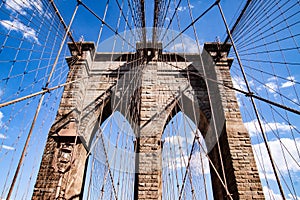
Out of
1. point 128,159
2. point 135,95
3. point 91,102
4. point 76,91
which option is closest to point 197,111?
point 135,95

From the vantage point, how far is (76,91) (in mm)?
5227

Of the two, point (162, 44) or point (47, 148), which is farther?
point (162, 44)

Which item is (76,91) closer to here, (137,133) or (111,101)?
(111,101)

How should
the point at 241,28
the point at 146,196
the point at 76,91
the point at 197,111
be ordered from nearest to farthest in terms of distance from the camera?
the point at 146,196 → the point at 241,28 → the point at 76,91 → the point at 197,111

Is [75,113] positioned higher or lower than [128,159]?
higher

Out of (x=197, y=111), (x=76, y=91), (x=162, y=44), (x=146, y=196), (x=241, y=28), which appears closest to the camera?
(x=146, y=196)

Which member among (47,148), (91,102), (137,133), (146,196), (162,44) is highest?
(162,44)

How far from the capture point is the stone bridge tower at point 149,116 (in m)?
4.04

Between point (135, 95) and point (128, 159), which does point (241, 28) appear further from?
point (128, 159)

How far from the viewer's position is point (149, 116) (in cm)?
511

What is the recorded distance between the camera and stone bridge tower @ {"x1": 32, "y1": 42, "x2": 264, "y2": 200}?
159 inches

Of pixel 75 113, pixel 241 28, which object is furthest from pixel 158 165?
pixel 241 28

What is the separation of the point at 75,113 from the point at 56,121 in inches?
18.2

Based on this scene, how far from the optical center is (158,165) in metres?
4.36
